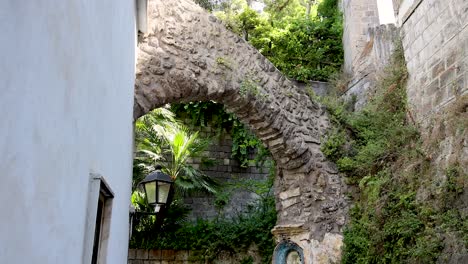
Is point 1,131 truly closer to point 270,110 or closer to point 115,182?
point 115,182

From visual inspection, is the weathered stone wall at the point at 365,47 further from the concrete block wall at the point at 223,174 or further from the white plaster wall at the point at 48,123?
the white plaster wall at the point at 48,123

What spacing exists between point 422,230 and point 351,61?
23.8 feet

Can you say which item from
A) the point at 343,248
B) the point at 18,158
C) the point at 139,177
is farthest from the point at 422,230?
the point at 139,177

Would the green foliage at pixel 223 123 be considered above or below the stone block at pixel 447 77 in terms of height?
above

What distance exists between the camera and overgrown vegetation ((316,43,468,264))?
14.8ft

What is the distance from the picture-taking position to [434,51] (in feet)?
17.9

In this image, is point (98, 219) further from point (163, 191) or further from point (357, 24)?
point (357, 24)

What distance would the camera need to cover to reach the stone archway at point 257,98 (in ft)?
19.2

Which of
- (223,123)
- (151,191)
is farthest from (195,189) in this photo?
(151,191)

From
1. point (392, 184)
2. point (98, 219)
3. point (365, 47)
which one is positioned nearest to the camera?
point (98, 219)

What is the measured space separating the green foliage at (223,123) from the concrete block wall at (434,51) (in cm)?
546

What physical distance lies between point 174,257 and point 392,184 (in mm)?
4600

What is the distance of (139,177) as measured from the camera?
9.29 metres

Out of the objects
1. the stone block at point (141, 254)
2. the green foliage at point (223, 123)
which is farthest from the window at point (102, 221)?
the green foliage at point (223, 123)
